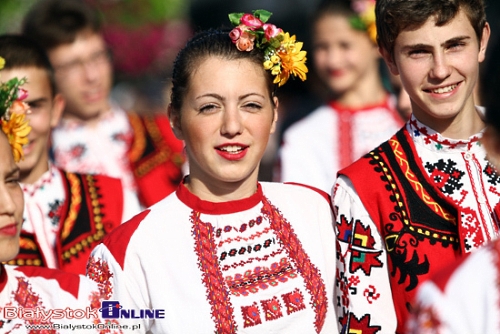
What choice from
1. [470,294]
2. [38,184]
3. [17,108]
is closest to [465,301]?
[470,294]

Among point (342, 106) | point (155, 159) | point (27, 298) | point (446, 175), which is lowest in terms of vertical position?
point (27, 298)

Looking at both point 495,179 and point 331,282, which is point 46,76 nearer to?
point 331,282

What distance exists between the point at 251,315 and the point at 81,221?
49.0 inches

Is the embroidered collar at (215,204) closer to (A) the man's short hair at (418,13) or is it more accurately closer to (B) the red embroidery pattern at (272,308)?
(B) the red embroidery pattern at (272,308)

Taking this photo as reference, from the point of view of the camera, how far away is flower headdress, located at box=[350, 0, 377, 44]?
5.79 m

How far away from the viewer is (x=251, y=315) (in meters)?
3.14

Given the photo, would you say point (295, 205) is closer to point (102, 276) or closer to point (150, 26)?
point (102, 276)

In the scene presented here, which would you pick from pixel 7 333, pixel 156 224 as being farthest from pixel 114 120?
pixel 7 333

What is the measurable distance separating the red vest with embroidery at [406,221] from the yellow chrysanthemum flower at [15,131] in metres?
1.24

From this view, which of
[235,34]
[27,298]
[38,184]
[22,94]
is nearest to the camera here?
[27,298]

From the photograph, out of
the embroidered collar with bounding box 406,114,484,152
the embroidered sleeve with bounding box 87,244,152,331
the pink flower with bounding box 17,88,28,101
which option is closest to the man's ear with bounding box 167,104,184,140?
the embroidered sleeve with bounding box 87,244,152,331

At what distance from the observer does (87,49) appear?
566cm

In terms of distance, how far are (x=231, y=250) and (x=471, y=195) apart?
86 cm

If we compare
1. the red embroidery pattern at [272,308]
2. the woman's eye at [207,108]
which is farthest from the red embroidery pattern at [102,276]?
the woman's eye at [207,108]
